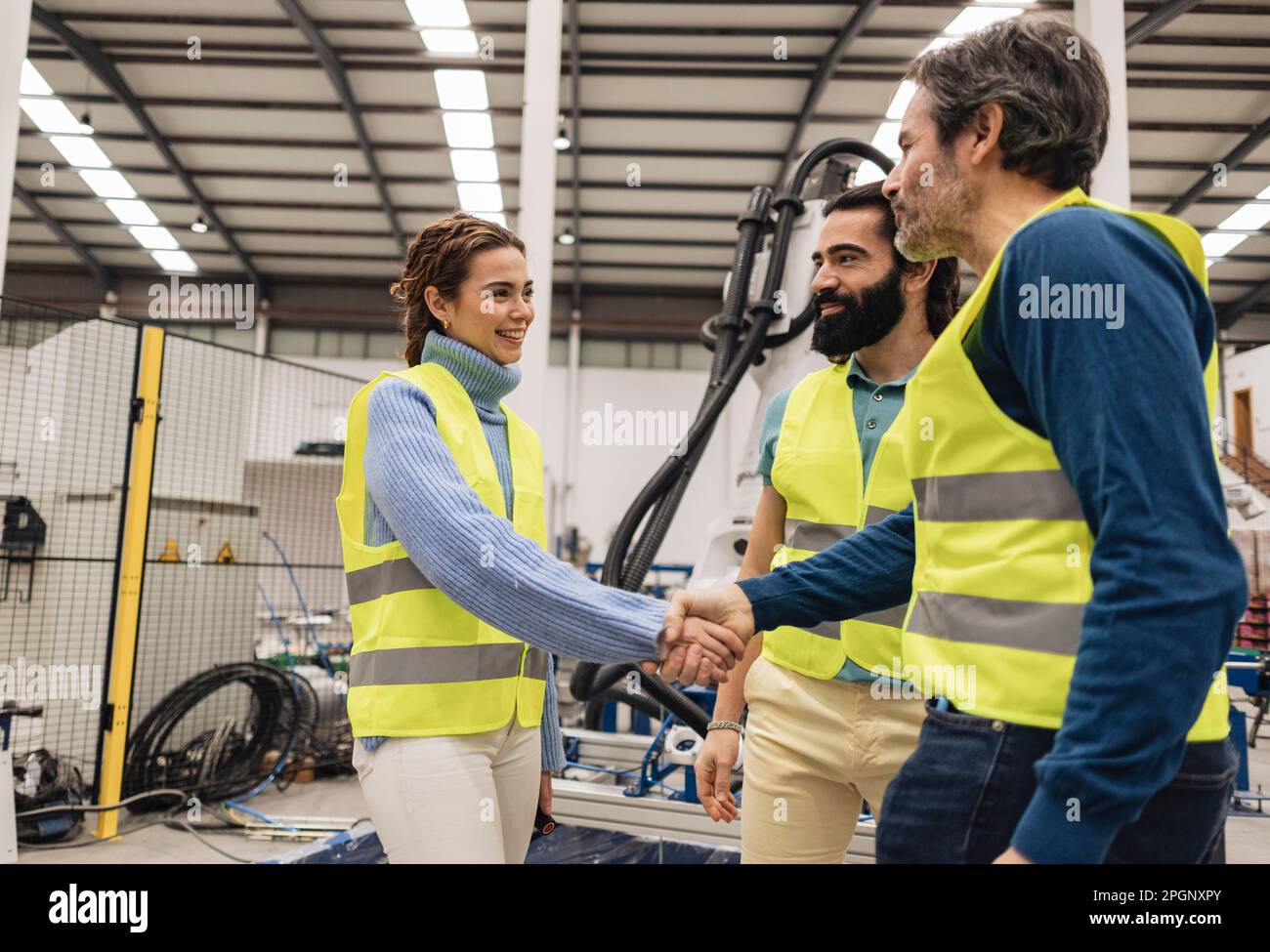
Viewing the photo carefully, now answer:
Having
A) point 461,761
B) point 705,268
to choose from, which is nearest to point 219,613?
point 461,761

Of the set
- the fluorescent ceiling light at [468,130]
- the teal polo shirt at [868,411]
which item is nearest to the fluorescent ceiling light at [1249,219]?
the fluorescent ceiling light at [468,130]

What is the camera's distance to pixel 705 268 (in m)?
15.7

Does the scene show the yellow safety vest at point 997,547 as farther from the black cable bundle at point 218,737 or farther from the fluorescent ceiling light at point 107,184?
the fluorescent ceiling light at point 107,184

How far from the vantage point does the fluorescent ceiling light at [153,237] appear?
14617 mm

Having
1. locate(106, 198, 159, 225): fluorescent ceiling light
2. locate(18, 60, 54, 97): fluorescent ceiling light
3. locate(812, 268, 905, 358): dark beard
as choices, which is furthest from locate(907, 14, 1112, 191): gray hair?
locate(106, 198, 159, 225): fluorescent ceiling light

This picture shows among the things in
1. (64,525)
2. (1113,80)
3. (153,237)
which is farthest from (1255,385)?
(153,237)

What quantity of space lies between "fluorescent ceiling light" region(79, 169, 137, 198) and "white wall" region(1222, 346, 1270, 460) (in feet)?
56.6

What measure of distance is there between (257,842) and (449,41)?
9483 mm

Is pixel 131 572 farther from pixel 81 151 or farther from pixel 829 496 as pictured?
pixel 81 151

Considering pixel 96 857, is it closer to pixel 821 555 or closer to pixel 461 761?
pixel 461 761

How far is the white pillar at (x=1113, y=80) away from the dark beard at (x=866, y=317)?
333cm

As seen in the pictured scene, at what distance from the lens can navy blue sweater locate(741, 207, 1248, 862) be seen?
2.40ft

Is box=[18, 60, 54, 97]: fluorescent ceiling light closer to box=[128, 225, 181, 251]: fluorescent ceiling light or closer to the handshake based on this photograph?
box=[128, 225, 181, 251]: fluorescent ceiling light
